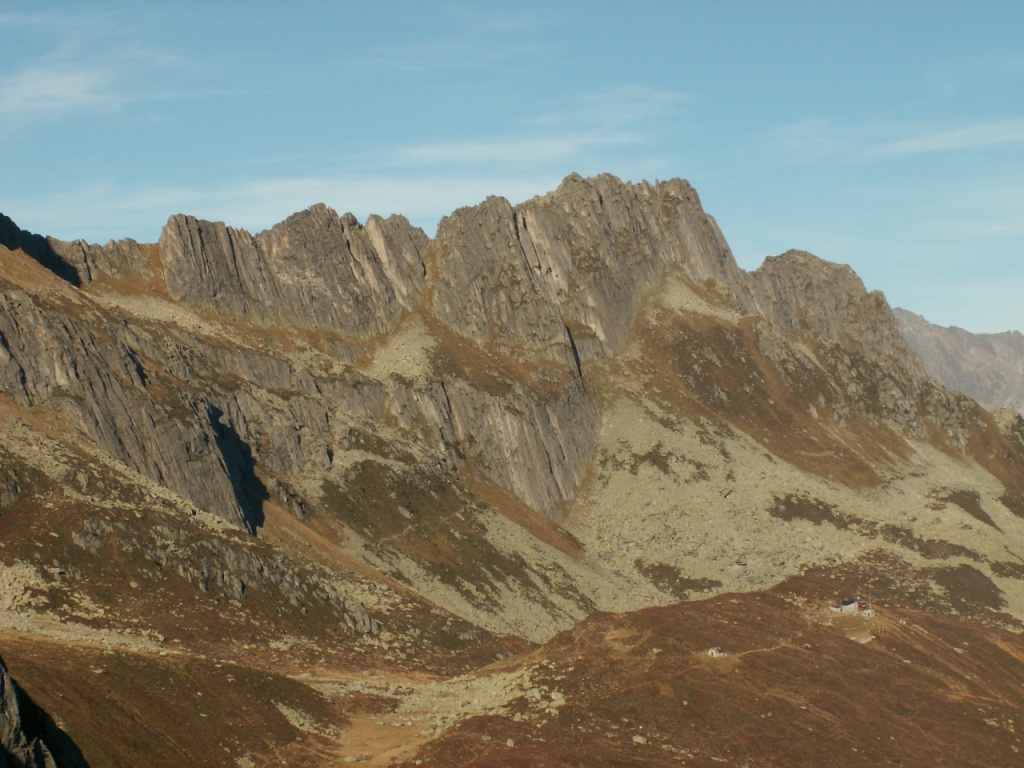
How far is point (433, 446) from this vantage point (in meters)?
147

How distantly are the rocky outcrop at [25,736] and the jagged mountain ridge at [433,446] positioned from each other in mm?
15273

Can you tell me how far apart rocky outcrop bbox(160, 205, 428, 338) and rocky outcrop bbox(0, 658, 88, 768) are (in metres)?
110

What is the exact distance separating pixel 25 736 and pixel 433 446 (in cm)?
10374

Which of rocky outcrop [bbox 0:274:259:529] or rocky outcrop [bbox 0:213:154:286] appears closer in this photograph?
rocky outcrop [bbox 0:274:259:529]

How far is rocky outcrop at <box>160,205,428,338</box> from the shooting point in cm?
15612

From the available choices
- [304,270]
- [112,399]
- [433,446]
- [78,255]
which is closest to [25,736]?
[112,399]

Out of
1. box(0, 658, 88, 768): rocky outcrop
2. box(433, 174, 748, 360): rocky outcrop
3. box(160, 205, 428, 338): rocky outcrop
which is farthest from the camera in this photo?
box(433, 174, 748, 360): rocky outcrop

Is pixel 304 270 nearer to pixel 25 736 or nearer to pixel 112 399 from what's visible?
pixel 112 399

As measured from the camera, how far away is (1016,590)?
436ft

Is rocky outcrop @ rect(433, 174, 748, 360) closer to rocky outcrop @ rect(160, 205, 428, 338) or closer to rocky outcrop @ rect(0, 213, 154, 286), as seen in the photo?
rocky outcrop @ rect(160, 205, 428, 338)

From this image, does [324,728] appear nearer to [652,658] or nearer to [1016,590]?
[652,658]

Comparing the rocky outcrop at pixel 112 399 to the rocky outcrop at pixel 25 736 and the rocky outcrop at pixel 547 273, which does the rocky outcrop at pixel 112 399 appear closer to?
the rocky outcrop at pixel 25 736

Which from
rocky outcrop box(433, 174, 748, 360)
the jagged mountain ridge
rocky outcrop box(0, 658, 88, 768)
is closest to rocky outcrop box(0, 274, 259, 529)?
the jagged mountain ridge

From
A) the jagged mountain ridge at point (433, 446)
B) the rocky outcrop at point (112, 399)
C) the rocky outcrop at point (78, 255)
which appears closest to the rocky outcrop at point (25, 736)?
the jagged mountain ridge at point (433, 446)
